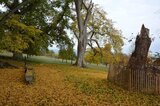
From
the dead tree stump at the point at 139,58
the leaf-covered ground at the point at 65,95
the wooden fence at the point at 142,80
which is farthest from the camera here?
the dead tree stump at the point at 139,58

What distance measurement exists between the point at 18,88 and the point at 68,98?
3.44 m

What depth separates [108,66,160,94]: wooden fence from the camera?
1755cm

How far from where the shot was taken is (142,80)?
59.2ft

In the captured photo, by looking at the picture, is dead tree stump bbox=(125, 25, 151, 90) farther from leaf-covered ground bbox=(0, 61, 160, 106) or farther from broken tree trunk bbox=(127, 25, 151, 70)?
leaf-covered ground bbox=(0, 61, 160, 106)

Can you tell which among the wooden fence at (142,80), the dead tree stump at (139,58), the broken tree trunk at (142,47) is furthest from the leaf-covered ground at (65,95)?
the broken tree trunk at (142,47)

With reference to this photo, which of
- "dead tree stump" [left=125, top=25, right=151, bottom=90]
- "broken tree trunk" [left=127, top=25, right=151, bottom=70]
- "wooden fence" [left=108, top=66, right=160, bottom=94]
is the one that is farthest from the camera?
"broken tree trunk" [left=127, top=25, right=151, bottom=70]

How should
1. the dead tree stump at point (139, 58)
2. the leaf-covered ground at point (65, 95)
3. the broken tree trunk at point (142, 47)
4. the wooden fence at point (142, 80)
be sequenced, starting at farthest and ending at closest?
1. the broken tree trunk at point (142, 47)
2. the dead tree stump at point (139, 58)
3. the wooden fence at point (142, 80)
4. the leaf-covered ground at point (65, 95)

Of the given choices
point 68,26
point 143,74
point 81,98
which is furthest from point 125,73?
point 68,26

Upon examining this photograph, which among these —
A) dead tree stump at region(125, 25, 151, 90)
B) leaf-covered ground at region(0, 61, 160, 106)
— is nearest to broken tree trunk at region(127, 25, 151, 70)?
dead tree stump at region(125, 25, 151, 90)

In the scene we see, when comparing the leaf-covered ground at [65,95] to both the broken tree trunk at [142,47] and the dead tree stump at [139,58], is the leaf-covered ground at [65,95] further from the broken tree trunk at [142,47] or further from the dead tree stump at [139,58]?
the broken tree trunk at [142,47]

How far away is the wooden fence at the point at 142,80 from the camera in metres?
Answer: 17.5

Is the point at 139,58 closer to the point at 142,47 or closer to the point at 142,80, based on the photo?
the point at 142,47

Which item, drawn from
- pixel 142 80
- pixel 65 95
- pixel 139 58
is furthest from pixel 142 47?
pixel 65 95

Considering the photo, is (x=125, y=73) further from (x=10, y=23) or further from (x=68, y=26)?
(x=68, y=26)
